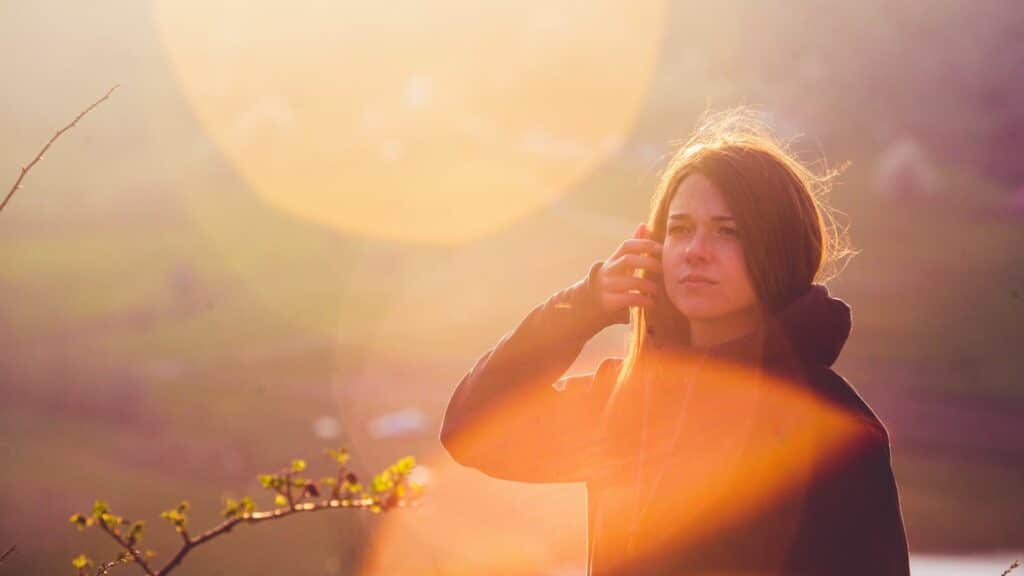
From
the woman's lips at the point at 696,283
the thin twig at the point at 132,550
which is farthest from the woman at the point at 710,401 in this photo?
the thin twig at the point at 132,550

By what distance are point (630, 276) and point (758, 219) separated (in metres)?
0.38

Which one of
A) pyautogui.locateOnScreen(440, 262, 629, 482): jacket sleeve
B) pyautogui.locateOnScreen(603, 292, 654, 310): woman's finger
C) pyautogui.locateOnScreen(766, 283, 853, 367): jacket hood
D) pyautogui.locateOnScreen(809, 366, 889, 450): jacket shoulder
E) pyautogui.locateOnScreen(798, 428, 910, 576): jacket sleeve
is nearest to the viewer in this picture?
pyautogui.locateOnScreen(798, 428, 910, 576): jacket sleeve

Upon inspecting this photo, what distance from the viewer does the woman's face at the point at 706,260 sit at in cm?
247

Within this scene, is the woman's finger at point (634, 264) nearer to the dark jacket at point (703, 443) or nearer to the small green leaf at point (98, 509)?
the dark jacket at point (703, 443)

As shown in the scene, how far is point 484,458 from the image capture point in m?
2.76

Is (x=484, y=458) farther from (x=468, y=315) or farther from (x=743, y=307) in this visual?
(x=468, y=315)

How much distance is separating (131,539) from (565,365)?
1.37 meters

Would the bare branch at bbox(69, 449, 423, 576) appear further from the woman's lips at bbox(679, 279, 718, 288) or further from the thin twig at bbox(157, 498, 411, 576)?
the woman's lips at bbox(679, 279, 718, 288)

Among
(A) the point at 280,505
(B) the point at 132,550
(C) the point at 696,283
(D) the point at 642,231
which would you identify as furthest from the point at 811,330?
(B) the point at 132,550

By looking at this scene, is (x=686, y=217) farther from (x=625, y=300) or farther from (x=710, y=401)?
(x=710, y=401)

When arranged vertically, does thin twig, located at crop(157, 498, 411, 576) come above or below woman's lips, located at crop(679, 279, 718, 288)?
below

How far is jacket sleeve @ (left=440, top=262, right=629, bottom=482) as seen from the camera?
2.67 meters

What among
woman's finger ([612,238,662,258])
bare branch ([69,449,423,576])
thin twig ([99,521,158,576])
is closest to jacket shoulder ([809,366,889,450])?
woman's finger ([612,238,662,258])

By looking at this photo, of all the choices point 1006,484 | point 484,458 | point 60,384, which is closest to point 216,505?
point 60,384
